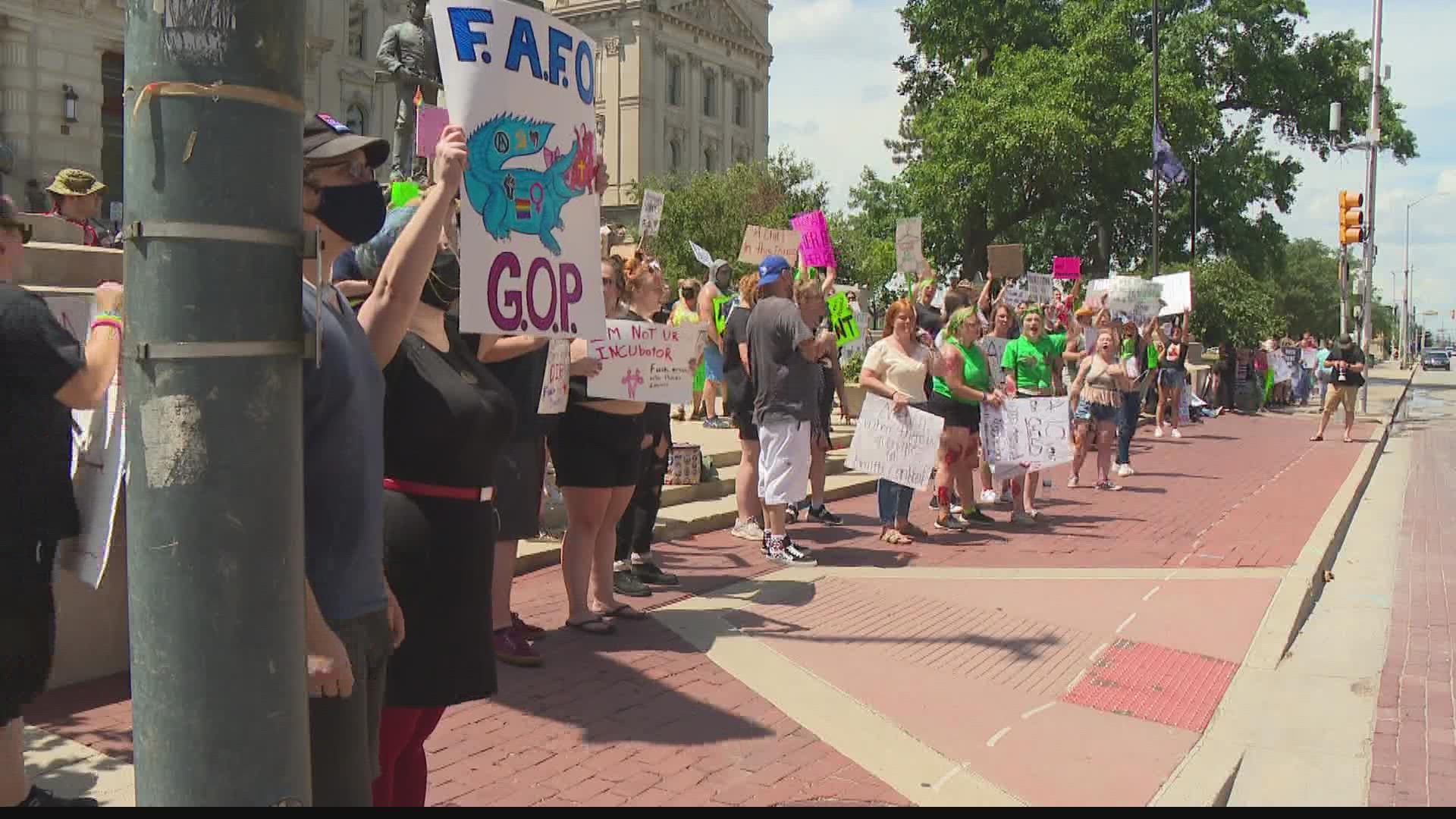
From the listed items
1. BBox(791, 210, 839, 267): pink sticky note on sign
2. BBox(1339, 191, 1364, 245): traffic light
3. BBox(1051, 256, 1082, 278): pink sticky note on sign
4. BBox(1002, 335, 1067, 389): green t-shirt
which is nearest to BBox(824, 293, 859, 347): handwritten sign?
BBox(791, 210, 839, 267): pink sticky note on sign

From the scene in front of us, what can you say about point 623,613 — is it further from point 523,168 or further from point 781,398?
point 523,168

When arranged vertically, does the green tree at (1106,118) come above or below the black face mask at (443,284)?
above

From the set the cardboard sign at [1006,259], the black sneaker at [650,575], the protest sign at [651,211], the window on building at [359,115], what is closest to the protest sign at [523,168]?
the black sneaker at [650,575]

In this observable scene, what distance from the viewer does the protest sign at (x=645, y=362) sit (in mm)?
6246

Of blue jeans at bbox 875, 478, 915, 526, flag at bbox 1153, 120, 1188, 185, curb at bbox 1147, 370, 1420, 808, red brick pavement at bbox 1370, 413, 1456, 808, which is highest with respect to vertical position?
flag at bbox 1153, 120, 1188, 185

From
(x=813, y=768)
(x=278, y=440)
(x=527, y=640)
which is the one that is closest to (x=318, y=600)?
(x=278, y=440)

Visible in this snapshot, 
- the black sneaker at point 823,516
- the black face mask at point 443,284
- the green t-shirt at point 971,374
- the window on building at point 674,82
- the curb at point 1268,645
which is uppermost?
the window on building at point 674,82

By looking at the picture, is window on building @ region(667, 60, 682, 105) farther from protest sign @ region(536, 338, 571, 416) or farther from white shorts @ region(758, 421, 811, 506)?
protest sign @ region(536, 338, 571, 416)

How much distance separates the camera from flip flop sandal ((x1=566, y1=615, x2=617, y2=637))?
6246 mm

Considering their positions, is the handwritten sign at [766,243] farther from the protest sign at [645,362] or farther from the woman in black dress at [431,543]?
the woman in black dress at [431,543]

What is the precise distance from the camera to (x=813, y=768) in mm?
4562

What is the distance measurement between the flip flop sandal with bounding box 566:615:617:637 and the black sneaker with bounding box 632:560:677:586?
1.13 m

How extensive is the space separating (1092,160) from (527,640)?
31.8 m

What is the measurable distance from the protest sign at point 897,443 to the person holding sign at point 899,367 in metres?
0.10
